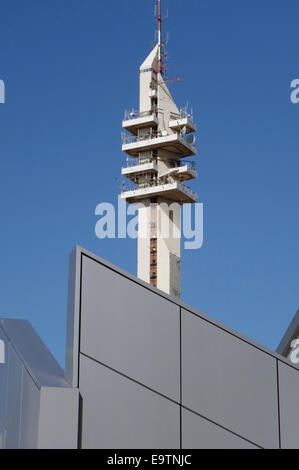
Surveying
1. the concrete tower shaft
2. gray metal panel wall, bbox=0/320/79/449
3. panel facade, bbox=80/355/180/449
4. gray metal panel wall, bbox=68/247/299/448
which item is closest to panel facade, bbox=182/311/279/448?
gray metal panel wall, bbox=68/247/299/448

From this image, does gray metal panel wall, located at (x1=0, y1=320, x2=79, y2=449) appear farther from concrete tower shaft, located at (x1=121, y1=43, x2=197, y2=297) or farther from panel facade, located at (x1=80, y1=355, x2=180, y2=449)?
concrete tower shaft, located at (x1=121, y1=43, x2=197, y2=297)

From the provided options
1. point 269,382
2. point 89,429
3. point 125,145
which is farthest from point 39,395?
point 125,145

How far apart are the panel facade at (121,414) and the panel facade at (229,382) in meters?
0.41

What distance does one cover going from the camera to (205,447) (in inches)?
383

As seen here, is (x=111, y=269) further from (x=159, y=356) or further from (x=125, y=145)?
(x=125, y=145)

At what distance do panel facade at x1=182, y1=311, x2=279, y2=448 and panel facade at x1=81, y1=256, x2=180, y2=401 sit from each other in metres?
0.20

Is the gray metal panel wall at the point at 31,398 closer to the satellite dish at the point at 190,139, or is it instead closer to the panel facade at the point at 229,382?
the panel facade at the point at 229,382

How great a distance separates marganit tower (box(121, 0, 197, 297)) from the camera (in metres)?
78.7

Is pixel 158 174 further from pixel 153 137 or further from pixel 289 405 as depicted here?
pixel 289 405

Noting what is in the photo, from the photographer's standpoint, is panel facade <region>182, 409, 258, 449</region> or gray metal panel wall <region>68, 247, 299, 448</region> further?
panel facade <region>182, 409, 258, 449</region>

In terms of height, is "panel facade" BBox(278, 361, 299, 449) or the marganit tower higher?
the marganit tower

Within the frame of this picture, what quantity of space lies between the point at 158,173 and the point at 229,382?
7180 centimetres

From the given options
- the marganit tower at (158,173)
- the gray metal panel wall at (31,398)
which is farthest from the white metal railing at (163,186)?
the gray metal panel wall at (31,398)

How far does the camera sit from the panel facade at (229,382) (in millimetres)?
9859
